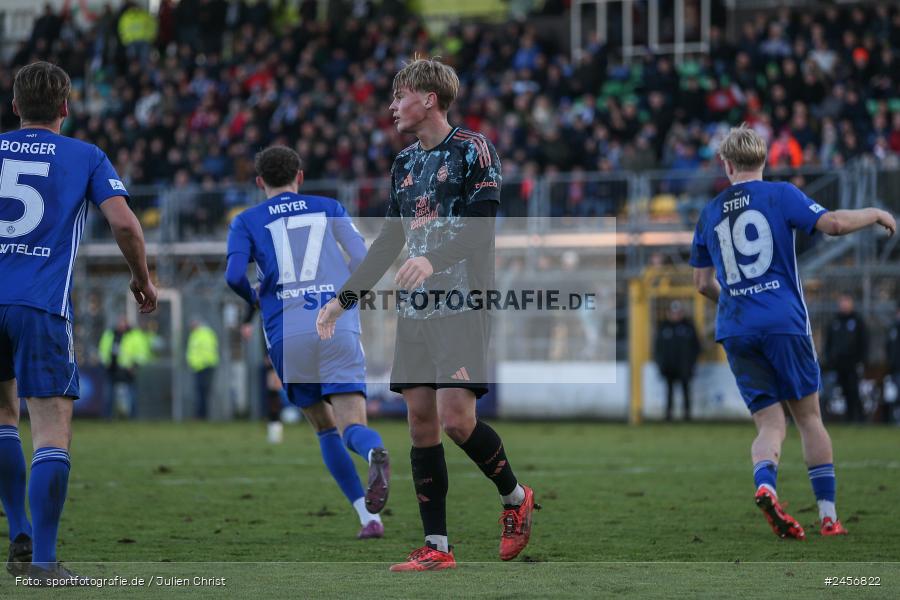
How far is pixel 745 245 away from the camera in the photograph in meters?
7.68

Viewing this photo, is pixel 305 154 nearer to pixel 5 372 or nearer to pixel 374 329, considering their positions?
pixel 374 329

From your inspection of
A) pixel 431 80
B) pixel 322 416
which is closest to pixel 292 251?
pixel 322 416

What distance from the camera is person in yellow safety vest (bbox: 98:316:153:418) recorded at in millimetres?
24297

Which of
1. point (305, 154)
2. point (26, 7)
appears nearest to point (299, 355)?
point (305, 154)

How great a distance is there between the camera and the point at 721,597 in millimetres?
5145

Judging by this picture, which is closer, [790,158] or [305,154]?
[790,158]

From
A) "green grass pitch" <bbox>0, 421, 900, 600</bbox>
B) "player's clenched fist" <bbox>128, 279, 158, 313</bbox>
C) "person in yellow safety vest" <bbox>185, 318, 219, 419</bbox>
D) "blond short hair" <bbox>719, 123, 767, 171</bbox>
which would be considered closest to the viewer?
"green grass pitch" <bbox>0, 421, 900, 600</bbox>

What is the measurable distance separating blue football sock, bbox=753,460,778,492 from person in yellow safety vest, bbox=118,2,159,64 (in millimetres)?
27530

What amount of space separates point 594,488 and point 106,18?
26320 millimetres

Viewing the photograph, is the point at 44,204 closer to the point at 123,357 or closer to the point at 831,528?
the point at 831,528

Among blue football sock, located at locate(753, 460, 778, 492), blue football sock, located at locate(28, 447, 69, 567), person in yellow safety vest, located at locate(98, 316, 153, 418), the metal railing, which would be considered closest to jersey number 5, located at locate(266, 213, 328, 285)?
blue football sock, located at locate(28, 447, 69, 567)

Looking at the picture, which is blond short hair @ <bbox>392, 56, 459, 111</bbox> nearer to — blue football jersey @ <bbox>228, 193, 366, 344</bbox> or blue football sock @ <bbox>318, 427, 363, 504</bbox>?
blue football jersey @ <bbox>228, 193, 366, 344</bbox>

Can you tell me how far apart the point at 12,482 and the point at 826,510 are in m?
4.25

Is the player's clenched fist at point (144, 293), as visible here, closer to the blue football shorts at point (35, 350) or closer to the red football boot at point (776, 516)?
the blue football shorts at point (35, 350)
